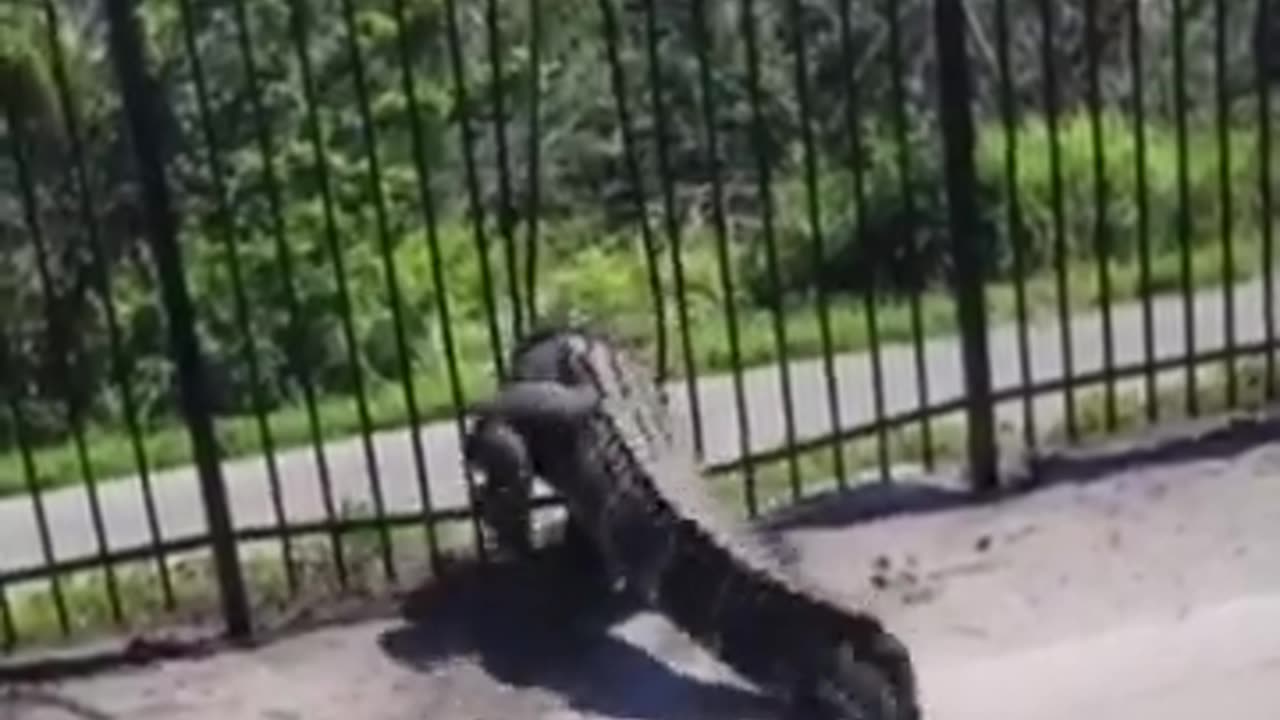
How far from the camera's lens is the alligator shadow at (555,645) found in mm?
5906

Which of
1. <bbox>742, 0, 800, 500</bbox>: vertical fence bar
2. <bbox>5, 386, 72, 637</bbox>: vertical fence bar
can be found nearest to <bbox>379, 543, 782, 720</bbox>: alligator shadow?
<bbox>742, 0, 800, 500</bbox>: vertical fence bar

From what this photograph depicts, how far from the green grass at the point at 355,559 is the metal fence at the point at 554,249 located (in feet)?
0.09

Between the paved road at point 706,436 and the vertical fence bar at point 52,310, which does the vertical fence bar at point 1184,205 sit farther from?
the vertical fence bar at point 52,310

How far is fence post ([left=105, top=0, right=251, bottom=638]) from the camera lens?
6168 millimetres

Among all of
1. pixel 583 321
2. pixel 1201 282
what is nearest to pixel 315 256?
pixel 1201 282

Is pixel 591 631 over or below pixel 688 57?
below

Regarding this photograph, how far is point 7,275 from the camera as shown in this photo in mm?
11812

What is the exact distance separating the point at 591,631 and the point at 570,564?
1.07ft

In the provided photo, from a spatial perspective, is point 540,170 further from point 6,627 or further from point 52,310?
point 6,627

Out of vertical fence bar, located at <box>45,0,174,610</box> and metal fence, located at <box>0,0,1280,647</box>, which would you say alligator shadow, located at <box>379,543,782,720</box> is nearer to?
metal fence, located at <box>0,0,1280,647</box>

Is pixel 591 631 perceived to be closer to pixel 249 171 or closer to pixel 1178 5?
pixel 1178 5

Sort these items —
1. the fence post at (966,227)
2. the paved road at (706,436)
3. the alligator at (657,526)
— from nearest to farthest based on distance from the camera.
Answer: the alligator at (657,526) → the fence post at (966,227) → the paved road at (706,436)

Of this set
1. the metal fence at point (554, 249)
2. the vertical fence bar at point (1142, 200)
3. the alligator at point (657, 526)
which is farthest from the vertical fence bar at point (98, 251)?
the vertical fence bar at point (1142, 200)

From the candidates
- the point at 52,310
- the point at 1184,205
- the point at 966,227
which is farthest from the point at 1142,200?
the point at 52,310
